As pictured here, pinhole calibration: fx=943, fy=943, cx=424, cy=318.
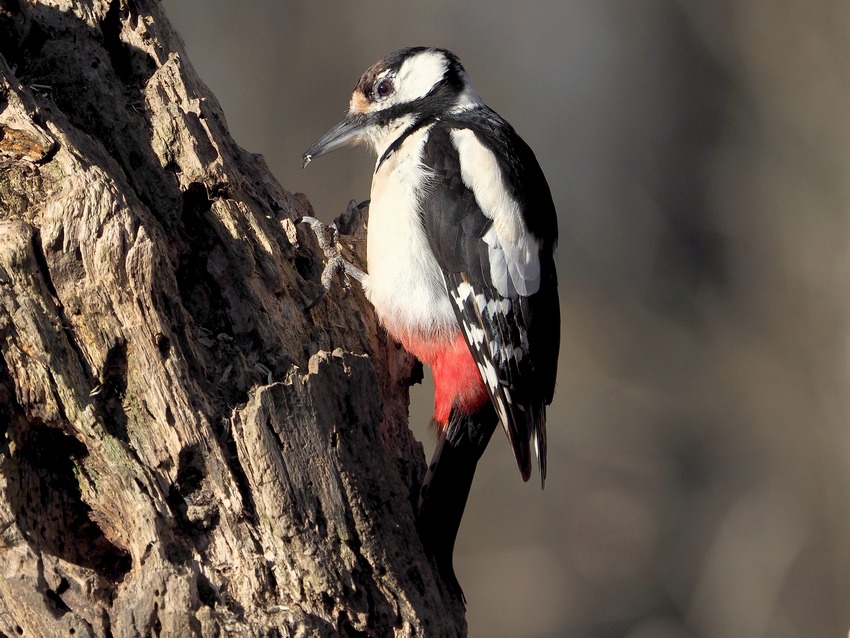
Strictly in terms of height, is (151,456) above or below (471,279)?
below

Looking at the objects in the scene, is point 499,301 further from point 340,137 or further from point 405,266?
point 340,137

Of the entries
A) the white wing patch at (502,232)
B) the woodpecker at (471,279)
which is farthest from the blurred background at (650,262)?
the white wing patch at (502,232)

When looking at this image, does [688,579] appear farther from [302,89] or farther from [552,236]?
[302,89]

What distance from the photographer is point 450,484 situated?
2799 millimetres

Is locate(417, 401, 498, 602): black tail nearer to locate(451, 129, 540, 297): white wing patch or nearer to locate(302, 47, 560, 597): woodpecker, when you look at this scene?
locate(302, 47, 560, 597): woodpecker

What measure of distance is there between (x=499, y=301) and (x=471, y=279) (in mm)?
125

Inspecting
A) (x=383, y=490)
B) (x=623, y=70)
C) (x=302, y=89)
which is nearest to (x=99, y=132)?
(x=383, y=490)

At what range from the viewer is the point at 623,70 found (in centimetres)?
673

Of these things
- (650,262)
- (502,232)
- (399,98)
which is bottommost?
(502,232)

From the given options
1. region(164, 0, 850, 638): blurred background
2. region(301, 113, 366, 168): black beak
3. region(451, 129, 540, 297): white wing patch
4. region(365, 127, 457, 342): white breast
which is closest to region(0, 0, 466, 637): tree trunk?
region(365, 127, 457, 342): white breast

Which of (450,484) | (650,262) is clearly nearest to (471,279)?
(450,484)

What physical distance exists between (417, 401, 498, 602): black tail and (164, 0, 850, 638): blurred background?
10.7ft

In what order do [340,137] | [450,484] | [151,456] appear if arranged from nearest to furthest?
[151,456]
[450,484]
[340,137]

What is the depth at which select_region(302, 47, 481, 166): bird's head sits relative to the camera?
3936 millimetres
